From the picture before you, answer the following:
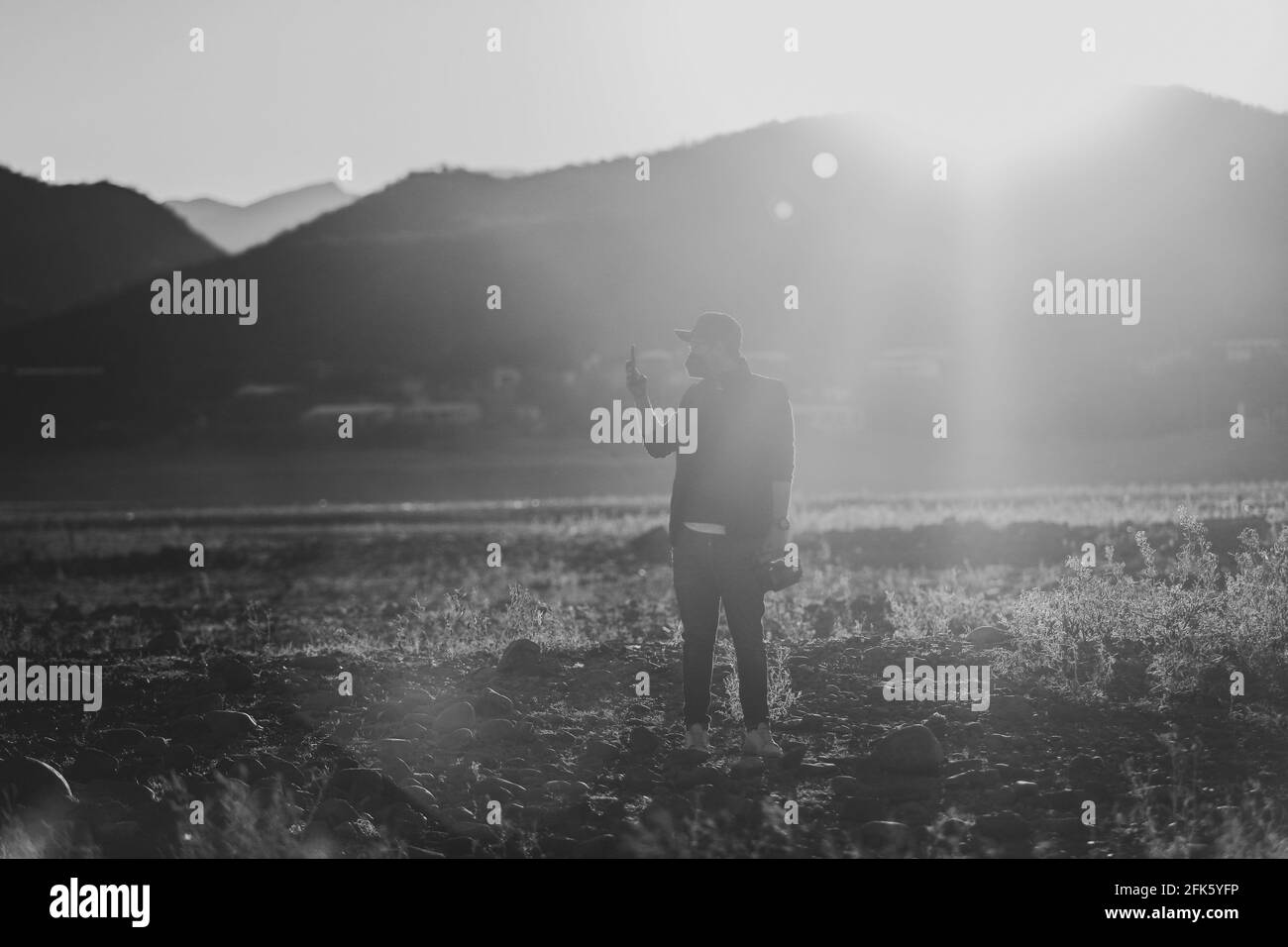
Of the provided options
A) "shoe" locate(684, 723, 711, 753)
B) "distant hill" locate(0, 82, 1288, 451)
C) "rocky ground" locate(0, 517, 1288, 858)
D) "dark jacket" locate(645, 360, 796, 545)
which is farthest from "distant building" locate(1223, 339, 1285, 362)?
"shoe" locate(684, 723, 711, 753)

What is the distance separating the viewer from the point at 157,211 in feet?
415

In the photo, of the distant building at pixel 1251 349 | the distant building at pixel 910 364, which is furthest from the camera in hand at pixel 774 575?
the distant building at pixel 1251 349

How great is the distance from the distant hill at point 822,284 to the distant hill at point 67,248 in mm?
7465

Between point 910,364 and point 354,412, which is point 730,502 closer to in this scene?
point 910,364

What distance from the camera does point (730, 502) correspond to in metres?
6.17

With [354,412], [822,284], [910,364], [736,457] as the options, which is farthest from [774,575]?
[822,284]

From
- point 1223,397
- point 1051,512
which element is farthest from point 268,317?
point 1051,512

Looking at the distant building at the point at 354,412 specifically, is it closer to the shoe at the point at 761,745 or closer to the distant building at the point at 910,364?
the distant building at the point at 910,364

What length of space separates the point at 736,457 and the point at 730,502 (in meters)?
0.25
